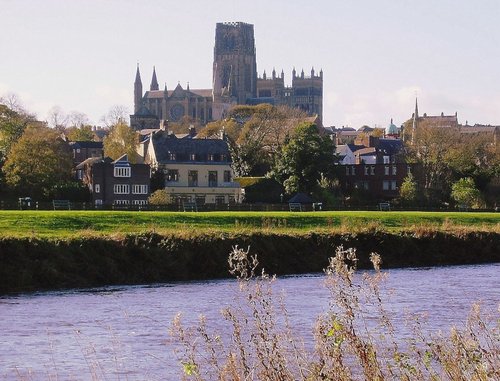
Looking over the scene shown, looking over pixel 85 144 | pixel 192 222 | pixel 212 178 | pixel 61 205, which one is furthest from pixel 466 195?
pixel 85 144

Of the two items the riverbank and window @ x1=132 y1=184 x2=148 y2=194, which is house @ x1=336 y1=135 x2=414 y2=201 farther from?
the riverbank

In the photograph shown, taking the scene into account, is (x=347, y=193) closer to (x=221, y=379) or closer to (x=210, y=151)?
(x=210, y=151)

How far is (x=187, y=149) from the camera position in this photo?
128 metres

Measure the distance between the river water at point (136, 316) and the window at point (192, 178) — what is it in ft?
256

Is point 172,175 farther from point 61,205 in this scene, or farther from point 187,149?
point 61,205

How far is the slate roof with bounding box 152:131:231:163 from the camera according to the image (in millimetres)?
127438

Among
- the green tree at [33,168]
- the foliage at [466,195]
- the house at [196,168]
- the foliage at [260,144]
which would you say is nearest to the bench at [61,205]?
the green tree at [33,168]

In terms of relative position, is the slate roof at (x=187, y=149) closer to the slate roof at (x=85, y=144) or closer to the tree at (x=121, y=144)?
the tree at (x=121, y=144)

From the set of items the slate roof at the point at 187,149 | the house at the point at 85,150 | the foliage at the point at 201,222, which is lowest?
the foliage at the point at 201,222

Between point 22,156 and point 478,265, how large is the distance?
5815 centimetres

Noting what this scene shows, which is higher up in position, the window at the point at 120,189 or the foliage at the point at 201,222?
the window at the point at 120,189

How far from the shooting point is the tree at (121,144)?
460 ft

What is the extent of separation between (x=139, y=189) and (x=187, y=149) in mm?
13062

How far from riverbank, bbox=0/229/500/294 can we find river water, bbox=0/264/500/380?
2612mm
